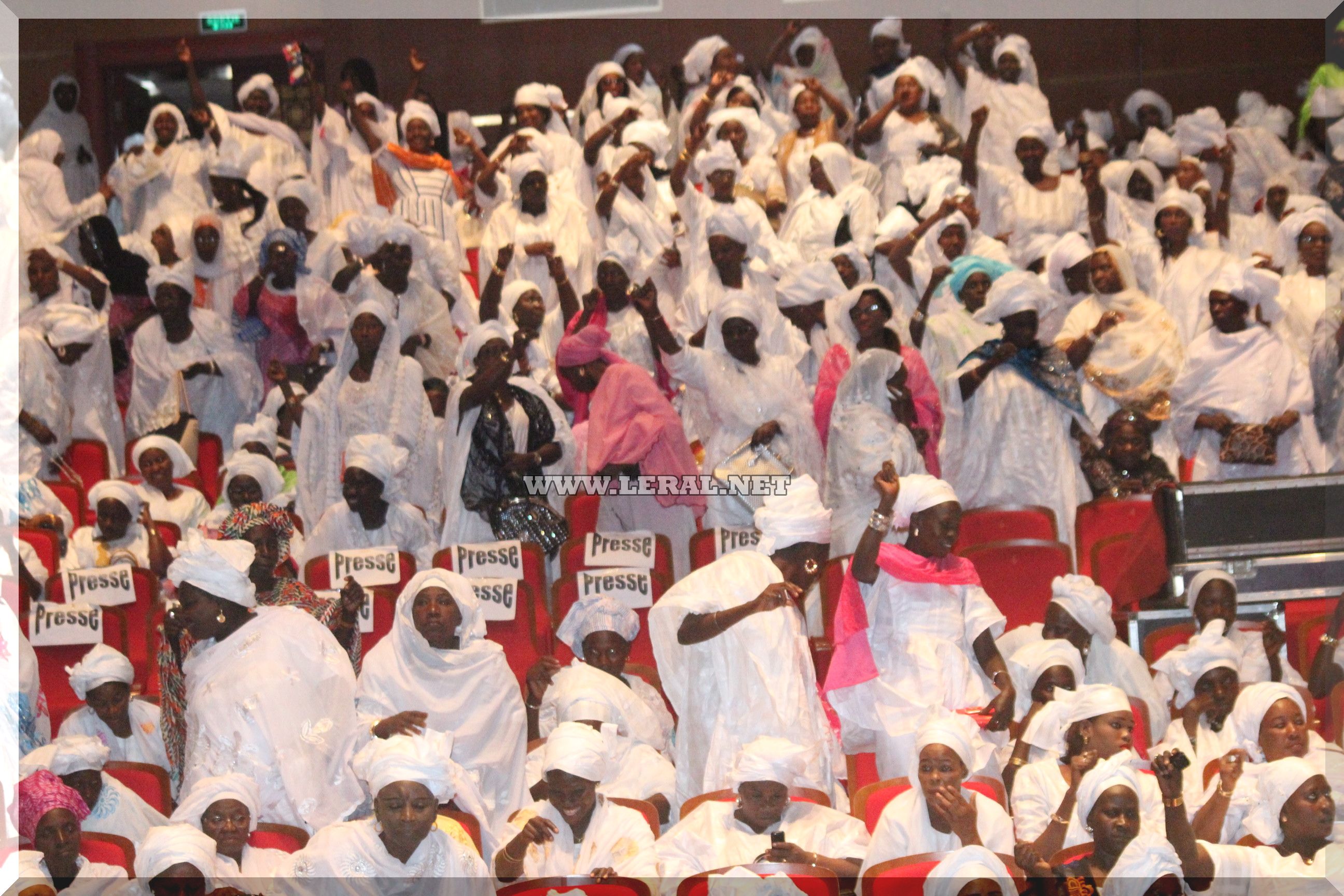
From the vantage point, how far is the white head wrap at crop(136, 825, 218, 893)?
463 centimetres

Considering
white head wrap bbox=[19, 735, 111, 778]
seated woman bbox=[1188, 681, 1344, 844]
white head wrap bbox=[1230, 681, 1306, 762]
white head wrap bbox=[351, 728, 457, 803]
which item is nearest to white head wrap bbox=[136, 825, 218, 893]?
white head wrap bbox=[351, 728, 457, 803]

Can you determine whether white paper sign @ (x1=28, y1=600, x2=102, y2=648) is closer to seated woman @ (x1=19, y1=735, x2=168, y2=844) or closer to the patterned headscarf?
the patterned headscarf

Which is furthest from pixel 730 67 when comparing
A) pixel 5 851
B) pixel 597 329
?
pixel 5 851

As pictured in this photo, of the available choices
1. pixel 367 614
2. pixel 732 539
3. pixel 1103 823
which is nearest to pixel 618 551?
pixel 732 539

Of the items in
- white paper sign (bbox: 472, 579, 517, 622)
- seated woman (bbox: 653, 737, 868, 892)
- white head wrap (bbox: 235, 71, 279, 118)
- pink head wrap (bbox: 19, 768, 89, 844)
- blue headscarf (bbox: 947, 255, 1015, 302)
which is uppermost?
white head wrap (bbox: 235, 71, 279, 118)

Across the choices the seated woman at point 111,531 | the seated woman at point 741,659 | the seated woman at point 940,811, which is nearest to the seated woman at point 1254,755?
the seated woman at point 940,811

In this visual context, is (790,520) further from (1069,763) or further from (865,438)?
(865,438)

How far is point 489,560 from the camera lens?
6.69 metres

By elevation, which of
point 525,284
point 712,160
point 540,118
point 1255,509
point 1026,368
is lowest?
point 1255,509

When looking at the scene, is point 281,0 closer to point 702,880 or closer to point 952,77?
point 952,77

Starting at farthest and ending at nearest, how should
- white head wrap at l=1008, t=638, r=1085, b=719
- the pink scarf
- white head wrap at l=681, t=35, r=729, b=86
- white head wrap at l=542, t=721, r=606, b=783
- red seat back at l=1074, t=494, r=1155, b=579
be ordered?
white head wrap at l=681, t=35, r=729, b=86 → red seat back at l=1074, t=494, r=1155, b=579 → white head wrap at l=1008, t=638, r=1085, b=719 → the pink scarf → white head wrap at l=542, t=721, r=606, b=783

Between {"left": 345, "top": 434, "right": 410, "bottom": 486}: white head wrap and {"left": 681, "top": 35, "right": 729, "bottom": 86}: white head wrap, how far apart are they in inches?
201

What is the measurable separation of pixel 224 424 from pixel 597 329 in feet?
8.71

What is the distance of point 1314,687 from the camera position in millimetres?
5770
